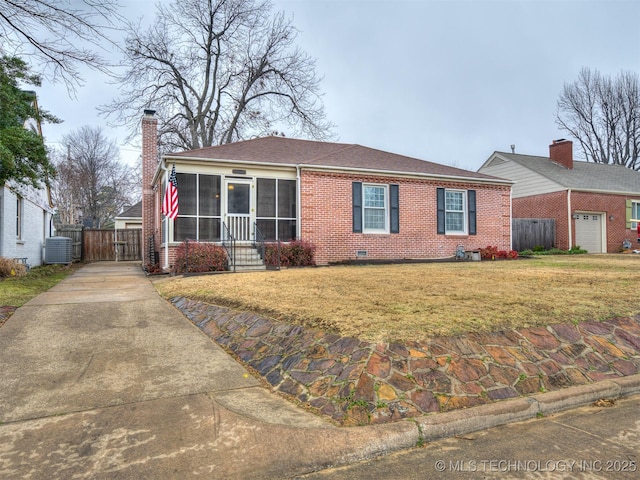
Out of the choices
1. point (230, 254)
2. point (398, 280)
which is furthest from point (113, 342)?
point (230, 254)

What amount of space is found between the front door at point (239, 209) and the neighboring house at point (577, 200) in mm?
15800

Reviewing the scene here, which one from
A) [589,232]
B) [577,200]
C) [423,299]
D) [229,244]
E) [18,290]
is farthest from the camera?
[589,232]

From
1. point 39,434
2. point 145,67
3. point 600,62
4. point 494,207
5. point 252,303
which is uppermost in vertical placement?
point 600,62

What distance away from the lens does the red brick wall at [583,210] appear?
65.7 feet

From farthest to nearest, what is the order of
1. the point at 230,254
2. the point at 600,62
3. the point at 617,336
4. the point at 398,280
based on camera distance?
the point at 600,62, the point at 230,254, the point at 398,280, the point at 617,336

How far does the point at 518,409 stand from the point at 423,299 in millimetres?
2412

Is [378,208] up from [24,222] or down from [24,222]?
up

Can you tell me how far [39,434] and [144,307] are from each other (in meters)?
4.24

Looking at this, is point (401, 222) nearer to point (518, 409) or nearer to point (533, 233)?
point (533, 233)

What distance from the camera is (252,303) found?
600cm

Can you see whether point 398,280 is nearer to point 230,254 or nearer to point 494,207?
point 230,254

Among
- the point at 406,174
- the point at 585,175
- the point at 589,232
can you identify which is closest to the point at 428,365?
the point at 406,174

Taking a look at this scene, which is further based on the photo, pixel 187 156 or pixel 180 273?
pixel 187 156

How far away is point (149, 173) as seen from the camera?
1503 cm
